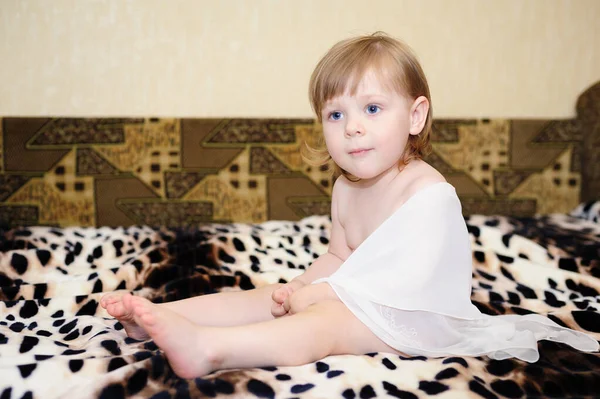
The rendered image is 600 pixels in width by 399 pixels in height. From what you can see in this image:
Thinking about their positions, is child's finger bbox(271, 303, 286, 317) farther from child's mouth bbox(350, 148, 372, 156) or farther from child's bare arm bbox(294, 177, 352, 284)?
child's mouth bbox(350, 148, 372, 156)

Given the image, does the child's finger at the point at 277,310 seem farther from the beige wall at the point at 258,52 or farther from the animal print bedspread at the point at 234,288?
the beige wall at the point at 258,52

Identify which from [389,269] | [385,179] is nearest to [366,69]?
[385,179]

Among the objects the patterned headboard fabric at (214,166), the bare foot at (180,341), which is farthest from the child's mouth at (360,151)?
the patterned headboard fabric at (214,166)

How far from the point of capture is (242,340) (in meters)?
0.80

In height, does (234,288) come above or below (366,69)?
below

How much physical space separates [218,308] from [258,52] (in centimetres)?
132

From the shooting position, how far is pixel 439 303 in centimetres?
98

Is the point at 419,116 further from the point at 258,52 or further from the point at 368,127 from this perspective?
the point at 258,52

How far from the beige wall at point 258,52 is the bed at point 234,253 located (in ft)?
0.41

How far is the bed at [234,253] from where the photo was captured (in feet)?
2.60

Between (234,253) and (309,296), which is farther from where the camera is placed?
(234,253)

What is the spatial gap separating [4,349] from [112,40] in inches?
56.3

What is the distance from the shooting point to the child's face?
981 millimetres

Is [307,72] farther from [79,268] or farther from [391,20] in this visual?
[79,268]
